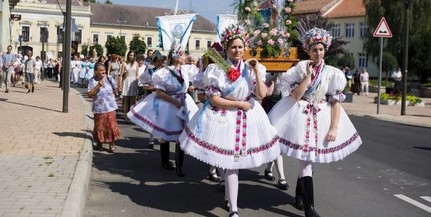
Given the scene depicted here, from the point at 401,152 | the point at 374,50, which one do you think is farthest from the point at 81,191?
the point at 374,50

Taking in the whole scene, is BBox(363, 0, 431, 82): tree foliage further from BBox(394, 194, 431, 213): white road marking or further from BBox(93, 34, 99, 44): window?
BBox(93, 34, 99, 44): window

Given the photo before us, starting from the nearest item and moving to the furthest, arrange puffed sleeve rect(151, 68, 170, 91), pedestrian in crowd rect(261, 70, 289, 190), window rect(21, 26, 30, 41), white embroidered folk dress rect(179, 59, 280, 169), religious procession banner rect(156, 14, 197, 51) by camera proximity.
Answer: white embroidered folk dress rect(179, 59, 280, 169)
pedestrian in crowd rect(261, 70, 289, 190)
puffed sleeve rect(151, 68, 170, 91)
religious procession banner rect(156, 14, 197, 51)
window rect(21, 26, 30, 41)

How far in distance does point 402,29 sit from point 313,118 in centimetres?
4848

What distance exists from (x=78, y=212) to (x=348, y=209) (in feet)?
10.4

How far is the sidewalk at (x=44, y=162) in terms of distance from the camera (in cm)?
573

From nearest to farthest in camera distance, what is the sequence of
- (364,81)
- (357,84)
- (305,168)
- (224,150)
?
1. (224,150)
2. (305,168)
3. (364,81)
4. (357,84)

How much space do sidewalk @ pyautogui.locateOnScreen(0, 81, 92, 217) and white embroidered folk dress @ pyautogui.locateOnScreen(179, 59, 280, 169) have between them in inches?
57.0

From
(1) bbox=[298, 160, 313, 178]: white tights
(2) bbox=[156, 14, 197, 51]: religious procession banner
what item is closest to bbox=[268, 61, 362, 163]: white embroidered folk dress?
(1) bbox=[298, 160, 313, 178]: white tights

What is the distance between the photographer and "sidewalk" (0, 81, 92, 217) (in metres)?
5.71

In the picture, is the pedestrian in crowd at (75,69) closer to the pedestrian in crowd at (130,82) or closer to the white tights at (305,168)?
the pedestrian in crowd at (130,82)

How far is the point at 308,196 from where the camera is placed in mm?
6422

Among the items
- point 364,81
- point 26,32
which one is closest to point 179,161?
point 364,81

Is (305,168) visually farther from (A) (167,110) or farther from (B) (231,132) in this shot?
(A) (167,110)

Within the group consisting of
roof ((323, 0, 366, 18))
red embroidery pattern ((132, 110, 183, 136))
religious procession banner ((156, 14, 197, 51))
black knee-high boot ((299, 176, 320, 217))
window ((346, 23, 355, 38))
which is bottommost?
black knee-high boot ((299, 176, 320, 217))
